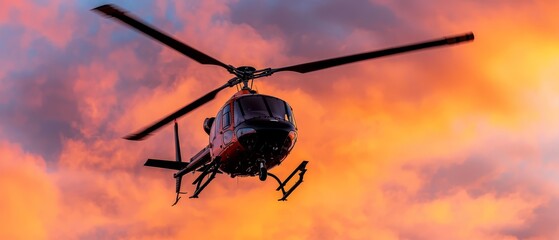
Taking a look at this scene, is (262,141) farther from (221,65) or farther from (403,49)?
(403,49)

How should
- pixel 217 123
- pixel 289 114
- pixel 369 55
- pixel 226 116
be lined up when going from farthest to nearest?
pixel 217 123 → pixel 226 116 → pixel 289 114 → pixel 369 55

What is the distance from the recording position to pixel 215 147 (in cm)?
2866

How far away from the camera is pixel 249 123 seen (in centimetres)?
2634

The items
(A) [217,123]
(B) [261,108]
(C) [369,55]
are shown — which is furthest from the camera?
(A) [217,123]

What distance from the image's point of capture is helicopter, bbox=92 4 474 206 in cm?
2608

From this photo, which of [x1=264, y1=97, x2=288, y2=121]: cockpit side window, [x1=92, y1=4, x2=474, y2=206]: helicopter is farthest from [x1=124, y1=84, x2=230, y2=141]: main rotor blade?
[x1=264, y1=97, x2=288, y2=121]: cockpit side window

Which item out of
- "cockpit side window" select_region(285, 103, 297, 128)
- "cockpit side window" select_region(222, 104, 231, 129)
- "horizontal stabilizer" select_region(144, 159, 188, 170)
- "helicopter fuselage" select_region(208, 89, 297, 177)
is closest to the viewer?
"helicopter fuselage" select_region(208, 89, 297, 177)

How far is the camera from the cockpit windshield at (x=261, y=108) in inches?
1053

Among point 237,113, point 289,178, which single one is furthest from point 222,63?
point 289,178

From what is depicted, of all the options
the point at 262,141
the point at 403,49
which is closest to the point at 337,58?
the point at 403,49

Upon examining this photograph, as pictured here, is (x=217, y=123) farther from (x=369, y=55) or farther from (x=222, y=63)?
(x=369, y=55)

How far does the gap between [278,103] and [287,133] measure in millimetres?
1455

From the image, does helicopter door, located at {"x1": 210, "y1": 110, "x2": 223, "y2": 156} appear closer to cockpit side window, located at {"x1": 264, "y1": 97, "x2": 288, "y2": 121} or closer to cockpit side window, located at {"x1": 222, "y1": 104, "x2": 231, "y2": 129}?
cockpit side window, located at {"x1": 222, "y1": 104, "x2": 231, "y2": 129}

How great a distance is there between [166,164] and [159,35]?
11085 millimetres
